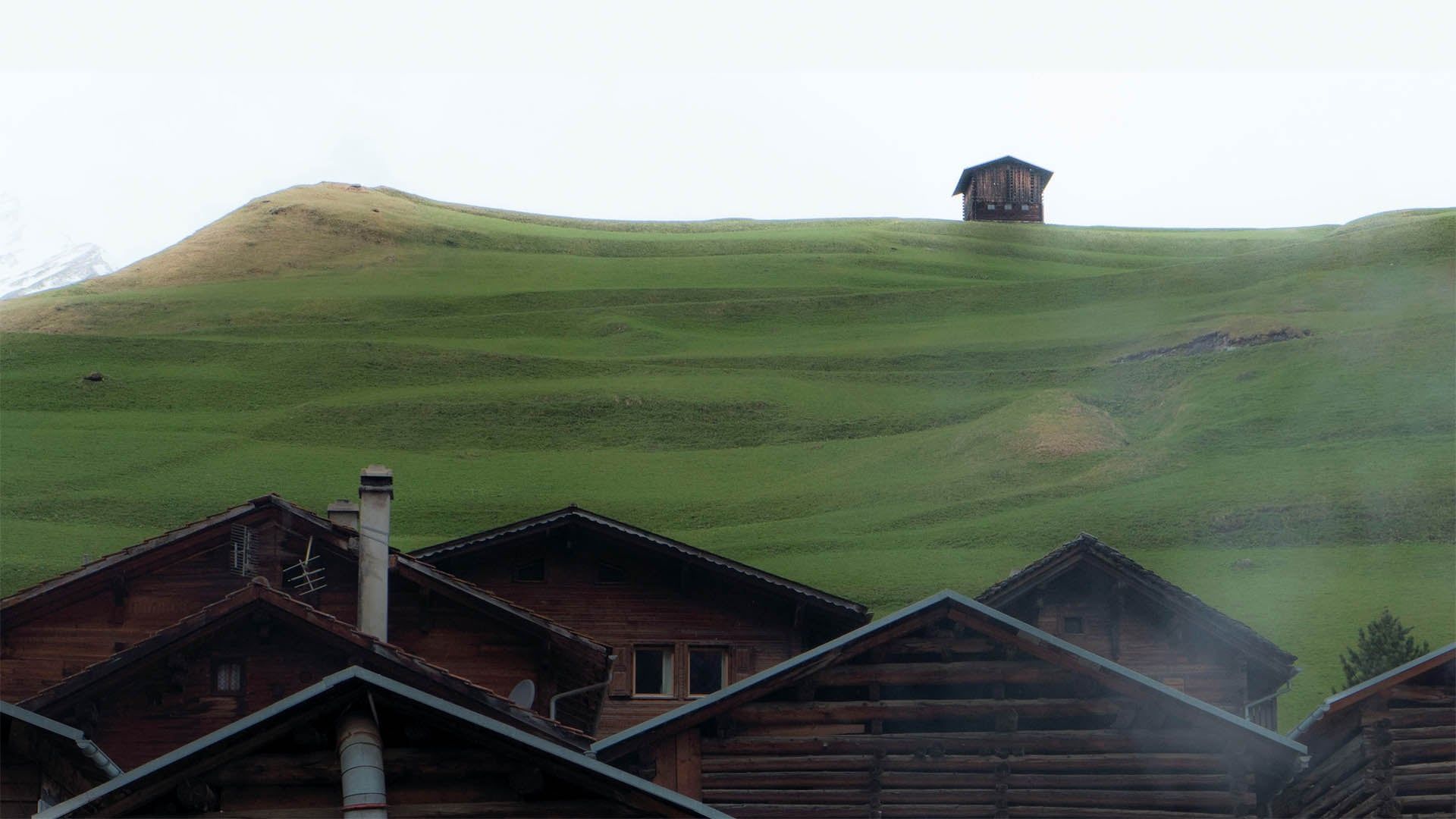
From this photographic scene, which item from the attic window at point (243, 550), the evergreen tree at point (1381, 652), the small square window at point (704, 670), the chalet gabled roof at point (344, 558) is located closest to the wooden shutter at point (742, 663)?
the small square window at point (704, 670)

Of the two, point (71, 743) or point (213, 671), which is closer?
point (71, 743)

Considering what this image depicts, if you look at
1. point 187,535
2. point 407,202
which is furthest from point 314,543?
point 407,202

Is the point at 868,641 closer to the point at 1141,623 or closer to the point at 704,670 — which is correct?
the point at 704,670

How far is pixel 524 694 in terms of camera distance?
22.8 meters

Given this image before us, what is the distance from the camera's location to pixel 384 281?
401ft

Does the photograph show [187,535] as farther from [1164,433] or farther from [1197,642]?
[1164,433]

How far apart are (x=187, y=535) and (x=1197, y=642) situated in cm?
1793

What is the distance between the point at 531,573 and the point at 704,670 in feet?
12.9

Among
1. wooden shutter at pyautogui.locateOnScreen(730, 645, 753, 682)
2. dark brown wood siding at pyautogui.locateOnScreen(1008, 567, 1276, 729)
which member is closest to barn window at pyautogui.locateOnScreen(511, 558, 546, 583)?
wooden shutter at pyautogui.locateOnScreen(730, 645, 753, 682)

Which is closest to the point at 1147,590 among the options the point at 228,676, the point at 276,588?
the point at 276,588

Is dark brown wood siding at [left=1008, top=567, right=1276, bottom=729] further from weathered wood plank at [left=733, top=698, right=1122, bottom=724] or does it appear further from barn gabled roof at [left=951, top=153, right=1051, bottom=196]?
barn gabled roof at [left=951, top=153, right=1051, bottom=196]

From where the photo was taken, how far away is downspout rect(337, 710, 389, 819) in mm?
9430

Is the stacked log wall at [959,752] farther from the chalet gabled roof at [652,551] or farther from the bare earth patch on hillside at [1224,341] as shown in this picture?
the bare earth patch on hillside at [1224,341]

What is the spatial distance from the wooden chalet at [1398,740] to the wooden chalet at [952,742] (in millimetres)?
1366
